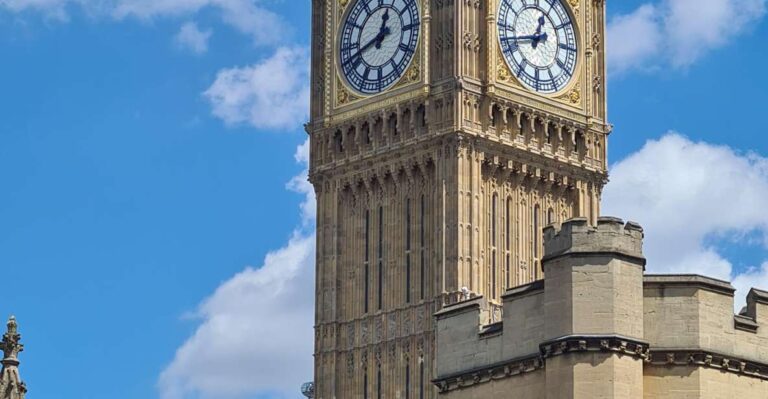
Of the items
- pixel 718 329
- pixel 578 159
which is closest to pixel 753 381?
pixel 718 329

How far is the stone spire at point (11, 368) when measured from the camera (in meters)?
44.5

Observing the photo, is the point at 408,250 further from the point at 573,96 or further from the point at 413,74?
the point at 573,96

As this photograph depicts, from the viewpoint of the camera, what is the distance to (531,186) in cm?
9112

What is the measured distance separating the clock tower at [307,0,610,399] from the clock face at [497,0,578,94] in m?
0.05

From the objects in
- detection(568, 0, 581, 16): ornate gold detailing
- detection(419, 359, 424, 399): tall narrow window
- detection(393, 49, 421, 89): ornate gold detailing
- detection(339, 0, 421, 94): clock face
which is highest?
detection(568, 0, 581, 16): ornate gold detailing

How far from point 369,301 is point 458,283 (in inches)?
200

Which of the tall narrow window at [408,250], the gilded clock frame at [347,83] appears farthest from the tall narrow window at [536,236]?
the gilded clock frame at [347,83]

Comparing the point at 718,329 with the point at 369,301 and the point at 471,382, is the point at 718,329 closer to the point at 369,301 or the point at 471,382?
the point at 471,382

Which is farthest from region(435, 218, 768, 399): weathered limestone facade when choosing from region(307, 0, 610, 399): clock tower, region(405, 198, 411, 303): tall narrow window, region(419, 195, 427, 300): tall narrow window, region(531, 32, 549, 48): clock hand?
region(531, 32, 549, 48): clock hand

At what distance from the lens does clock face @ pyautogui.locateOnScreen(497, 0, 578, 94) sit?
90.8 metres

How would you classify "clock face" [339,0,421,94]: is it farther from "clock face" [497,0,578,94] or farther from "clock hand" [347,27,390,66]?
"clock face" [497,0,578,94]

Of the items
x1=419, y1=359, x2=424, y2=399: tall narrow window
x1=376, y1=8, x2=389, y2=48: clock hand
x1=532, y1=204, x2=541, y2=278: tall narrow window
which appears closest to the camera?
x1=419, y1=359, x2=424, y2=399: tall narrow window

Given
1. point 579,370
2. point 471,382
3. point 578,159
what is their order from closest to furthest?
1. point 579,370
2. point 471,382
3. point 578,159

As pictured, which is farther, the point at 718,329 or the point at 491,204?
the point at 491,204
